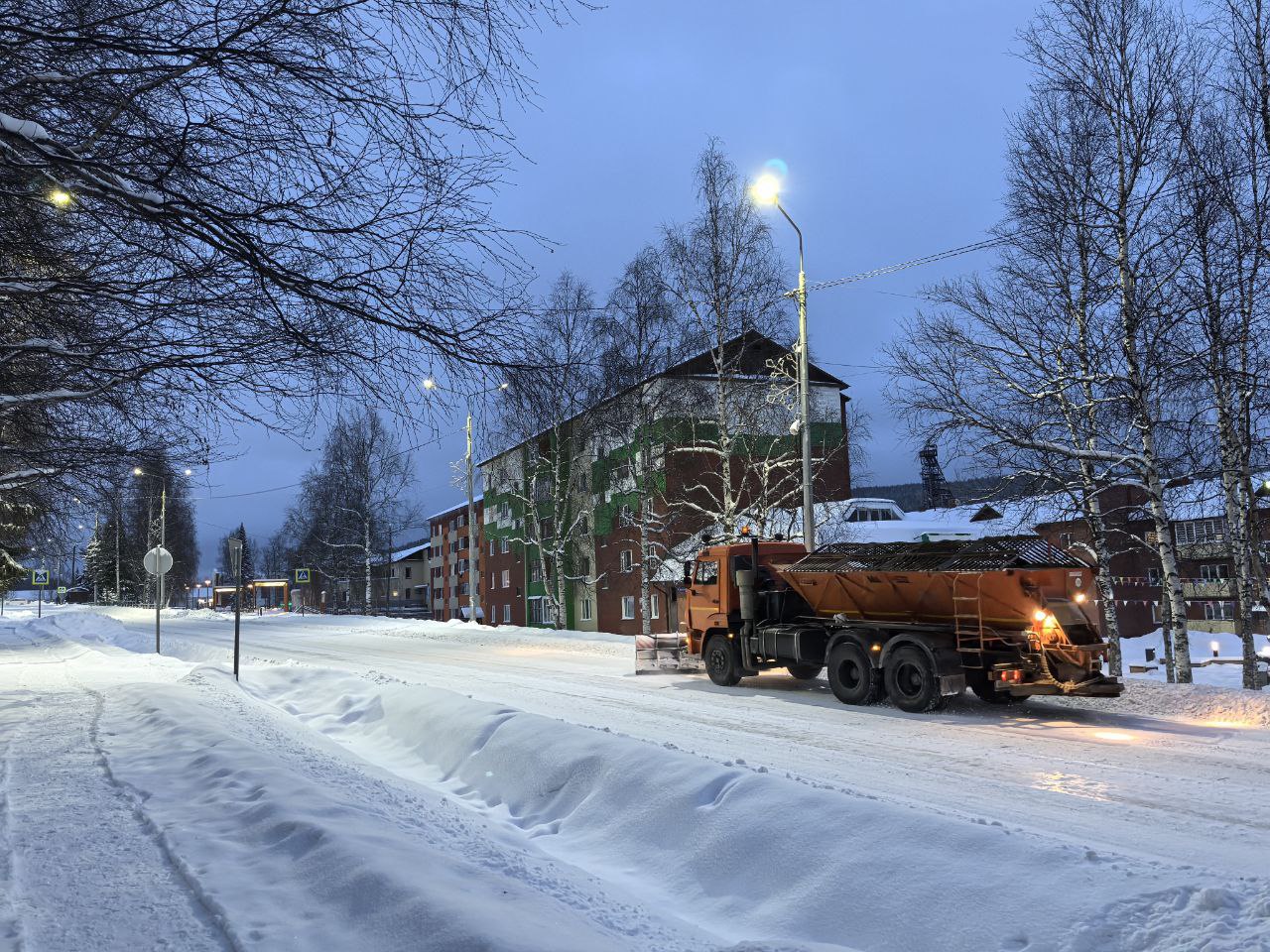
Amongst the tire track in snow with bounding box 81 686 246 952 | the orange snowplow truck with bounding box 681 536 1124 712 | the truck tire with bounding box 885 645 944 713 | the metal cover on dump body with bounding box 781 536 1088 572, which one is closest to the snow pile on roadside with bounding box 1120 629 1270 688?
the metal cover on dump body with bounding box 781 536 1088 572

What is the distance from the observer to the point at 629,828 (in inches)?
236

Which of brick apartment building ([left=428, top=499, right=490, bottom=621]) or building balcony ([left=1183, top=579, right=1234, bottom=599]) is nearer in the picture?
building balcony ([left=1183, top=579, right=1234, bottom=599])

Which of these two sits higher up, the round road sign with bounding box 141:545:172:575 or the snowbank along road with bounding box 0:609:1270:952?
the round road sign with bounding box 141:545:172:575

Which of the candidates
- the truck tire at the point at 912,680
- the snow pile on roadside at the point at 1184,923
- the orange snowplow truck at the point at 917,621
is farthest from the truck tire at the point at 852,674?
the snow pile on roadside at the point at 1184,923

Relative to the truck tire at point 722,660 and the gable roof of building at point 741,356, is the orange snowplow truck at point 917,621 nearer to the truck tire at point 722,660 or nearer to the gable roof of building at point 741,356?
the truck tire at point 722,660

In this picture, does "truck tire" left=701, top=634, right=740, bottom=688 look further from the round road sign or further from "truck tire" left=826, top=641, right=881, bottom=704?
the round road sign

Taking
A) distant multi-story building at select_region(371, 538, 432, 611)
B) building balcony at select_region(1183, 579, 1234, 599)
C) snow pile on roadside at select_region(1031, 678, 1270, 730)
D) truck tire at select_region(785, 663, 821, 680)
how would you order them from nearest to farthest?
1. snow pile on roadside at select_region(1031, 678, 1270, 730)
2. truck tire at select_region(785, 663, 821, 680)
3. building balcony at select_region(1183, 579, 1234, 599)
4. distant multi-story building at select_region(371, 538, 432, 611)

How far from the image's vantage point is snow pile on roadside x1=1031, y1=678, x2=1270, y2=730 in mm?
10680

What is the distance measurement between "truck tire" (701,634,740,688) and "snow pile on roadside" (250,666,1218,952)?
724 cm

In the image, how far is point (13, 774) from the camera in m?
6.77

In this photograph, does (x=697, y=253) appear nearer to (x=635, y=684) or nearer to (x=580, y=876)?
(x=635, y=684)

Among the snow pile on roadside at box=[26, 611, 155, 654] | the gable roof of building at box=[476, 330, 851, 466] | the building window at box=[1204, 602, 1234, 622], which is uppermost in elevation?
the gable roof of building at box=[476, 330, 851, 466]

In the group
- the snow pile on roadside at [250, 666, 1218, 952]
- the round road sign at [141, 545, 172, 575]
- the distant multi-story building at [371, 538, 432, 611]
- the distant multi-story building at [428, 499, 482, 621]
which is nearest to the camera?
the snow pile on roadside at [250, 666, 1218, 952]

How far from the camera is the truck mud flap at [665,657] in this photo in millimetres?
16859
